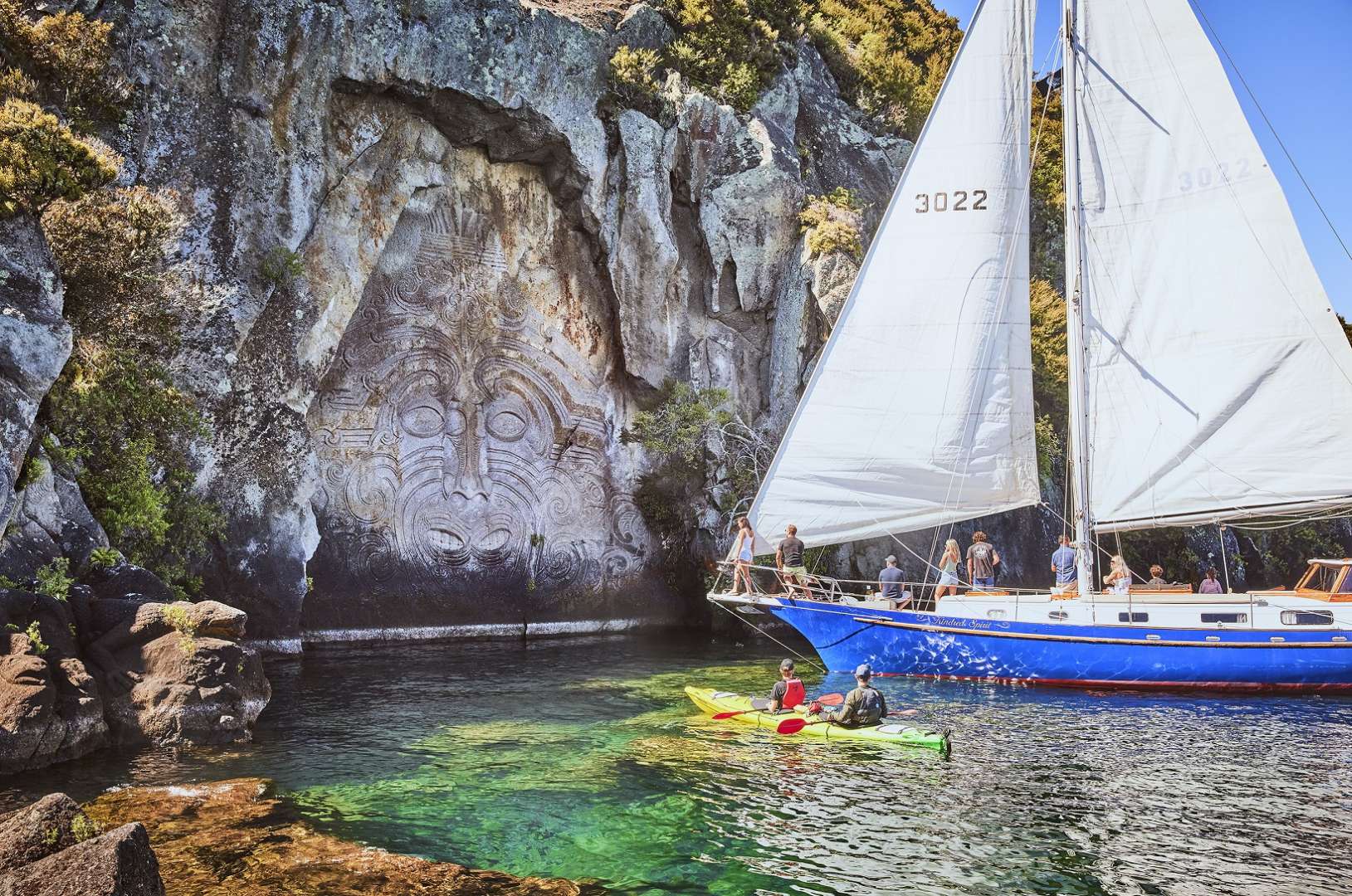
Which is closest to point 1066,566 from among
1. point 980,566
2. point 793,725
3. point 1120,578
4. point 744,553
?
point 1120,578

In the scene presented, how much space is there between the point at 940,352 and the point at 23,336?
626 inches

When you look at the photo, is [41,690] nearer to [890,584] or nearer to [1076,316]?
[890,584]

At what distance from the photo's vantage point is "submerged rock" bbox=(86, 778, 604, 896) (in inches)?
354

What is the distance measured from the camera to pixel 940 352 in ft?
69.9

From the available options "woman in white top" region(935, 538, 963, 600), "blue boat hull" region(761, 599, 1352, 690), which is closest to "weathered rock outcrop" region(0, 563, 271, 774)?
"blue boat hull" region(761, 599, 1352, 690)

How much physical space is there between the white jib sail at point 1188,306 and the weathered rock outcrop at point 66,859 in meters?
18.6

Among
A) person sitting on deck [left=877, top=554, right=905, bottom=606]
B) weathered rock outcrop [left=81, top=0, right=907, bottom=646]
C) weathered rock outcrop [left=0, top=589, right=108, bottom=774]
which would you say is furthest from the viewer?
weathered rock outcrop [left=81, top=0, right=907, bottom=646]

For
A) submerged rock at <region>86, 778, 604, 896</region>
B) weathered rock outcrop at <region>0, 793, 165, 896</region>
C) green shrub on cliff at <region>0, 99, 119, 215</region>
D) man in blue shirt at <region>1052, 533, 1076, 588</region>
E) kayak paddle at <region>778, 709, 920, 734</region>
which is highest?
green shrub on cliff at <region>0, 99, 119, 215</region>

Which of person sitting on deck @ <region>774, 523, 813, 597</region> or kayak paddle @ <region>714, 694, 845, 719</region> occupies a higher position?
person sitting on deck @ <region>774, 523, 813, 597</region>

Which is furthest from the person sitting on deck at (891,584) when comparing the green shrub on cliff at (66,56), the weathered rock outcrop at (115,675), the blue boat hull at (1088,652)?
the green shrub on cliff at (66,56)

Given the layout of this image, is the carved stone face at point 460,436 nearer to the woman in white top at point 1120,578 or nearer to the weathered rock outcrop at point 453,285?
the weathered rock outcrop at point 453,285

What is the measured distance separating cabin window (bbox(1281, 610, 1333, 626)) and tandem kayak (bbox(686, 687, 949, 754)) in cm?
885

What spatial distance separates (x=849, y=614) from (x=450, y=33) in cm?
1685

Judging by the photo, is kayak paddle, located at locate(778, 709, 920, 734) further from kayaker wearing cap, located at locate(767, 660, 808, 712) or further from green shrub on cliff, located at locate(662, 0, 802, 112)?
green shrub on cliff, located at locate(662, 0, 802, 112)
